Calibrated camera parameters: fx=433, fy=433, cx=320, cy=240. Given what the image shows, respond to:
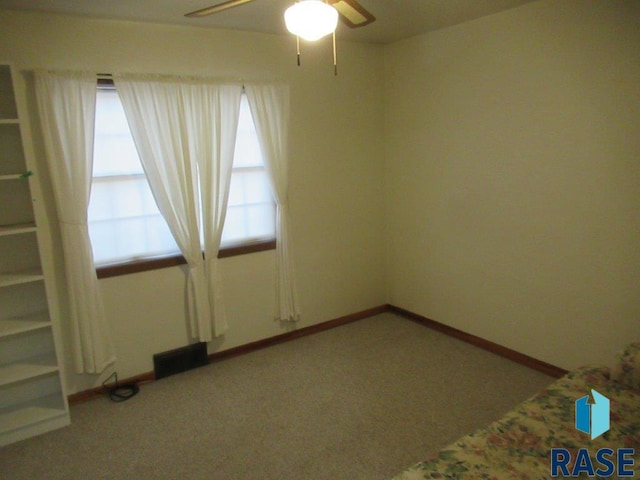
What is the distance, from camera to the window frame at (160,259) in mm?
2965

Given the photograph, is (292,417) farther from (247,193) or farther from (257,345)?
(247,193)

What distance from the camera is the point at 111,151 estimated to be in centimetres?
295

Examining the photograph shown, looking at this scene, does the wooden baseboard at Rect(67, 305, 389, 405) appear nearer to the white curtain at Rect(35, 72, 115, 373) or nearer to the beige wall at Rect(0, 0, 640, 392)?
the beige wall at Rect(0, 0, 640, 392)

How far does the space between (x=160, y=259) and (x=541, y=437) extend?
8.45 ft

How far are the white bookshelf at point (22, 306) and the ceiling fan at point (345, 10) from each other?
1280 millimetres

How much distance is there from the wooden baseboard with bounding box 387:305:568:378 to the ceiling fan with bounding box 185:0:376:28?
2.58m

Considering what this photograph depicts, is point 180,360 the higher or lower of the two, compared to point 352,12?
lower

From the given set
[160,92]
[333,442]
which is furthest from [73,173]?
[333,442]

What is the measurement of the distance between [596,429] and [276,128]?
9.07ft

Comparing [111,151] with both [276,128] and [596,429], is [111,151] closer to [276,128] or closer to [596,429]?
[276,128]

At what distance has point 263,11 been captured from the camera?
9.07ft

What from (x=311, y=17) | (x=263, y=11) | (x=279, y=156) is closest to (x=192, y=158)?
(x=279, y=156)

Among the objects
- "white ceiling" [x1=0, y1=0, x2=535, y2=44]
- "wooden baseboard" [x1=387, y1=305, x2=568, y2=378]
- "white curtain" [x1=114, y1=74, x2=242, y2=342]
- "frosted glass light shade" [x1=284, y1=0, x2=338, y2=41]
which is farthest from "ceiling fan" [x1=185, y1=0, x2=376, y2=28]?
"wooden baseboard" [x1=387, y1=305, x2=568, y2=378]

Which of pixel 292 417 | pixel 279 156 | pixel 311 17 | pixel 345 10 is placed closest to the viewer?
pixel 311 17
